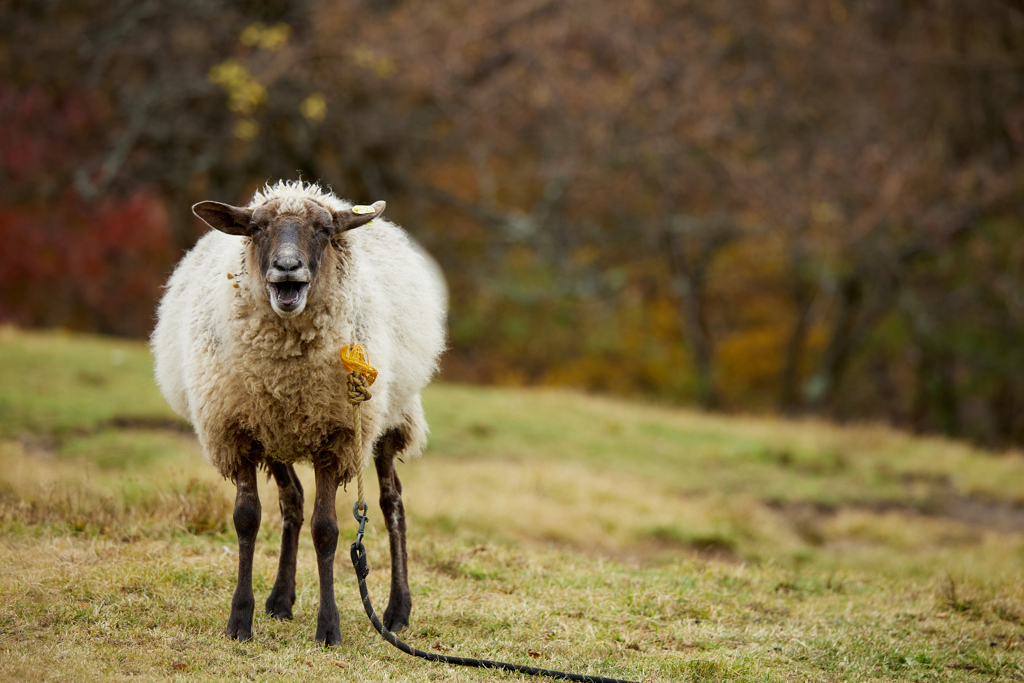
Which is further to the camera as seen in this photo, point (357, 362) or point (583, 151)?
point (583, 151)

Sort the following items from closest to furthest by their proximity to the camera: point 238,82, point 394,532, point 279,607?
1. point 279,607
2. point 394,532
3. point 238,82

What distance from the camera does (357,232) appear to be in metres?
5.63

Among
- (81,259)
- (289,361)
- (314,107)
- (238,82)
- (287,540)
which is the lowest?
(287,540)

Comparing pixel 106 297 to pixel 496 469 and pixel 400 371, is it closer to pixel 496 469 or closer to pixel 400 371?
pixel 496 469

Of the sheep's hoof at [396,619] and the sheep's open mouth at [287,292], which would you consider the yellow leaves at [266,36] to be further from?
the sheep's hoof at [396,619]

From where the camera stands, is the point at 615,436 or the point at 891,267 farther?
the point at 891,267

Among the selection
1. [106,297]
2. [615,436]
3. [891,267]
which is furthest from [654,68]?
[106,297]

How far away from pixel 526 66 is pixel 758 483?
361 inches

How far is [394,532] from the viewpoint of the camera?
5.62 metres

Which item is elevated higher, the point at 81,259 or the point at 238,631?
the point at 81,259

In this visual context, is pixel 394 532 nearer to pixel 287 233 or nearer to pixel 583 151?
pixel 287 233

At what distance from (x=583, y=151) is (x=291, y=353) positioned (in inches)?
588

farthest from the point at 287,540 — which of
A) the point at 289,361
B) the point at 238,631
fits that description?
the point at 289,361

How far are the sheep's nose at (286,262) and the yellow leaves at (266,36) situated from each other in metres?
10.4
